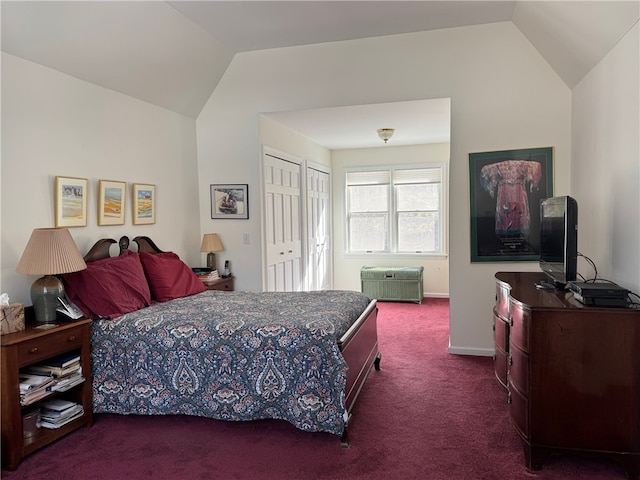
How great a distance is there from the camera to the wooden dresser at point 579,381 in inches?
90.6

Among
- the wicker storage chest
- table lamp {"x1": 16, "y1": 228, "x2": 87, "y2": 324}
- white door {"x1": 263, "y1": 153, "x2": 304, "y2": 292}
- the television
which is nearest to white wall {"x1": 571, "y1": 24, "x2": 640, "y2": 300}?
the television

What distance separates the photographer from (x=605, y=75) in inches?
119

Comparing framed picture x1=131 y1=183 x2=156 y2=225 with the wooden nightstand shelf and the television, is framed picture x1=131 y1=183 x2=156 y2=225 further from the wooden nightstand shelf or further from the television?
the television

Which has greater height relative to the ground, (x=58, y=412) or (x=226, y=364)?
(x=226, y=364)

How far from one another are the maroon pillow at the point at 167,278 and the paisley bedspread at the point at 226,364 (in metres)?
0.53

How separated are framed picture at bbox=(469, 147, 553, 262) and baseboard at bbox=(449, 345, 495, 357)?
2.74 feet

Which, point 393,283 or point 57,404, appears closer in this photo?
point 57,404

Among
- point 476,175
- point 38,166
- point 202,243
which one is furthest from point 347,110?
point 38,166

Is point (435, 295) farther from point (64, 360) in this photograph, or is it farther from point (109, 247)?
point (64, 360)

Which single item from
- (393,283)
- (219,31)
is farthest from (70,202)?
(393,283)

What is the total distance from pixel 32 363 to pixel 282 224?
324cm

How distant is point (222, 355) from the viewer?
9.46ft

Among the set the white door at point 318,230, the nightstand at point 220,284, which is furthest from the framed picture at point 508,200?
the white door at point 318,230

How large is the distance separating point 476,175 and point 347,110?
1.44 m
